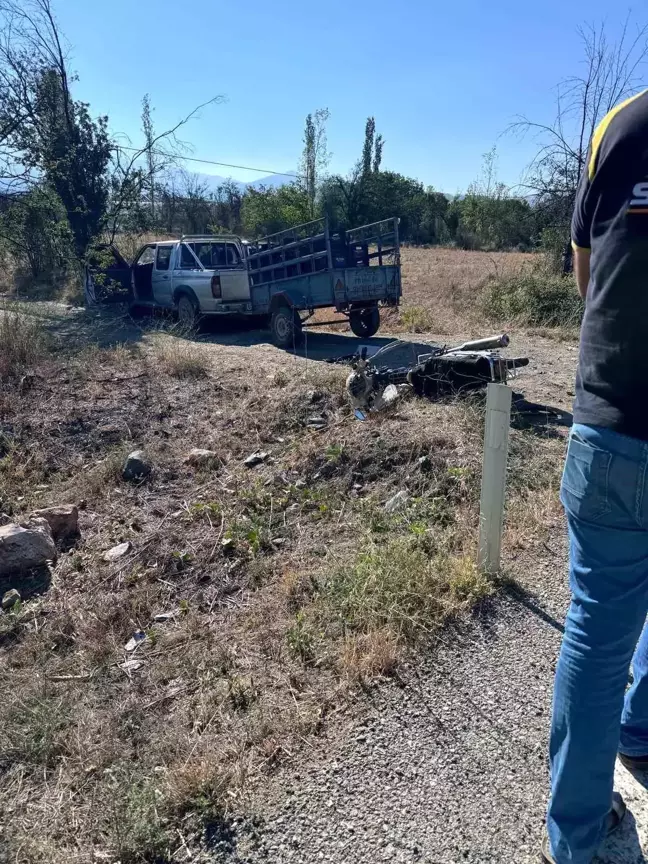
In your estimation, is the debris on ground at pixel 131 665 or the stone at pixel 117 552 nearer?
the debris on ground at pixel 131 665

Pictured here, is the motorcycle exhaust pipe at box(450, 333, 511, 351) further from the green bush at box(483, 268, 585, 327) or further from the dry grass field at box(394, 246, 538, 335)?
the green bush at box(483, 268, 585, 327)

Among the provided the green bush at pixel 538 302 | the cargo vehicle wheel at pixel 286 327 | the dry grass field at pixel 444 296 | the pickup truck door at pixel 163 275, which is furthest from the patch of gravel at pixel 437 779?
the pickup truck door at pixel 163 275

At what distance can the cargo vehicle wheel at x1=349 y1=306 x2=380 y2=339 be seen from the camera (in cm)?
1162

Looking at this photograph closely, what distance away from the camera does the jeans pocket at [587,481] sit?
148 centimetres

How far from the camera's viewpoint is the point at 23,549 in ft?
14.9

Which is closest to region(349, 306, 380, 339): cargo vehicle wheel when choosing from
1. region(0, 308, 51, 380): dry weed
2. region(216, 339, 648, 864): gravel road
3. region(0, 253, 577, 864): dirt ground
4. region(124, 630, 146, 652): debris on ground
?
region(0, 253, 577, 864): dirt ground

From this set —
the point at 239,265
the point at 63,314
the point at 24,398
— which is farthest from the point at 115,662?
the point at 63,314

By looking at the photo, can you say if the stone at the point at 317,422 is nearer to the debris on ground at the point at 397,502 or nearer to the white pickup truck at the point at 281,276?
the debris on ground at the point at 397,502

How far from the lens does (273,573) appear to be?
160 inches

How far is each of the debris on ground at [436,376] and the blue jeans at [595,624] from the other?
4304 millimetres

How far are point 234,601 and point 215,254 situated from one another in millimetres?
9881

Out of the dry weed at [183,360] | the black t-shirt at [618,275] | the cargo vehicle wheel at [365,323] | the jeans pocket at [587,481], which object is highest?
the black t-shirt at [618,275]

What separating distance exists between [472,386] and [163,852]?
492 centimetres

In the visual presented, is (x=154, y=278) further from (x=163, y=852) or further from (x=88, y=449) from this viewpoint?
(x=163, y=852)
